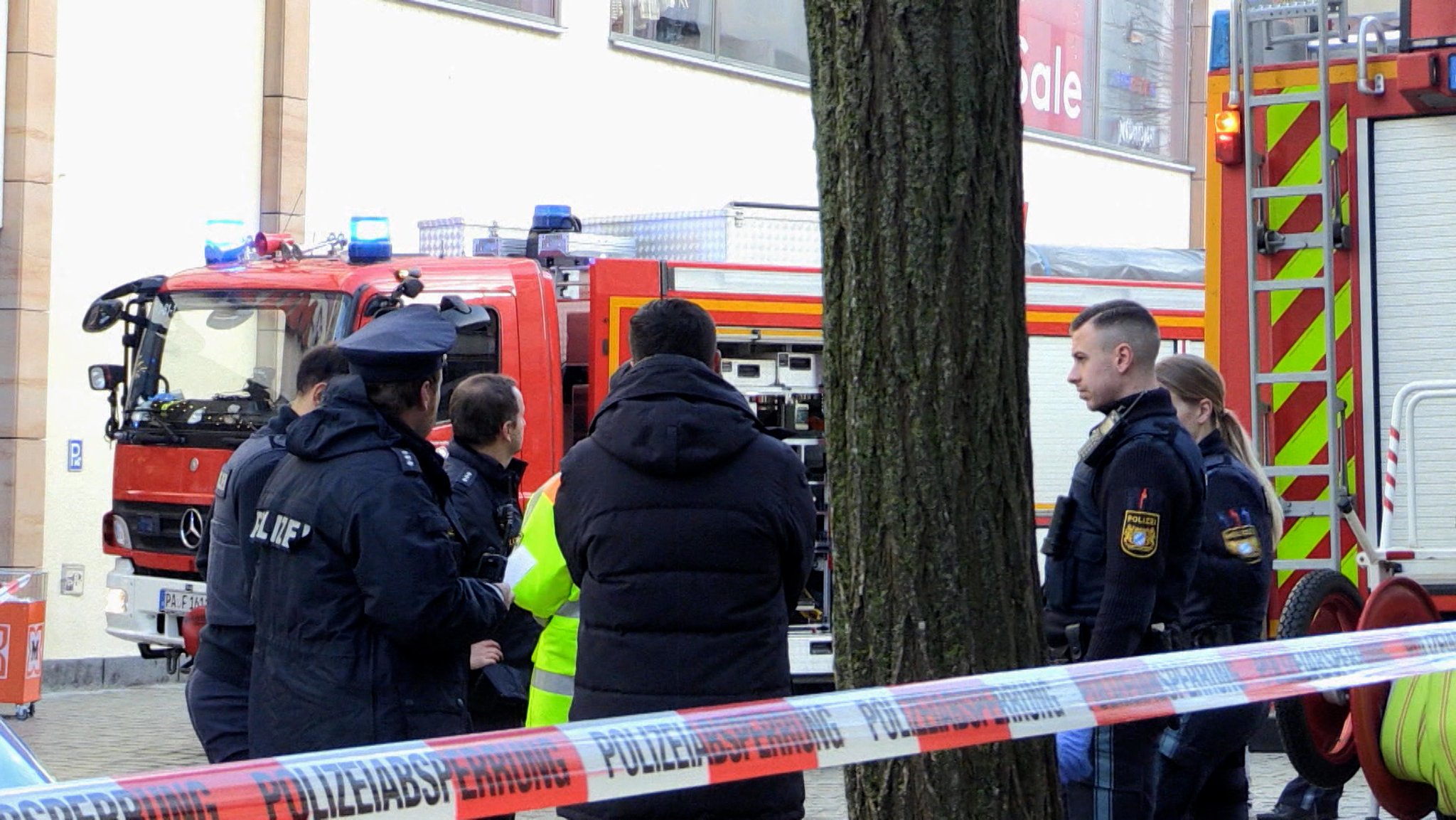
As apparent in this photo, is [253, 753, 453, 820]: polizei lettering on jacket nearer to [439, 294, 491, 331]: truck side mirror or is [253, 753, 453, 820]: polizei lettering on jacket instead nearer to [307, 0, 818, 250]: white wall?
[439, 294, 491, 331]: truck side mirror

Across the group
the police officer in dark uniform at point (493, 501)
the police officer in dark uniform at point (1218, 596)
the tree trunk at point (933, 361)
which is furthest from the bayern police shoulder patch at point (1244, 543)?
the tree trunk at point (933, 361)

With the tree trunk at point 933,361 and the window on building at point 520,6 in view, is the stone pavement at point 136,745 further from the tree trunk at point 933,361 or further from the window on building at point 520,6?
the window on building at point 520,6

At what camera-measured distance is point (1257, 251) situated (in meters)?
7.08

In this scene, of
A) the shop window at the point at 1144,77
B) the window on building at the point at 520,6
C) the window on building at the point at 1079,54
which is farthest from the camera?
the shop window at the point at 1144,77

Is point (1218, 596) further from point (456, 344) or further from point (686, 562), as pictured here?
point (456, 344)

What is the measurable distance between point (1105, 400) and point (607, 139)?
Result: 42.3ft

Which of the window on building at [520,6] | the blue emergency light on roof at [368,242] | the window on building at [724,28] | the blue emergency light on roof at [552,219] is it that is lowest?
the blue emergency light on roof at [368,242]

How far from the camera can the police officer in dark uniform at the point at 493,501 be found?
502 cm

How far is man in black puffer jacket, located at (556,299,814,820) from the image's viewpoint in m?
3.78

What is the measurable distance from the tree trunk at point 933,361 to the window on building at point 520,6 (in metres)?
13.1

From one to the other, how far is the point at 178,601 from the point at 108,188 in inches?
182

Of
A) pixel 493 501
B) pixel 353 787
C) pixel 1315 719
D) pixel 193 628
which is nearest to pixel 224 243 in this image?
pixel 193 628

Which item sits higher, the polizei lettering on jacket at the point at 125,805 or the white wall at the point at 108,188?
the white wall at the point at 108,188

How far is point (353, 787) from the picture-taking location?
2.53 metres
